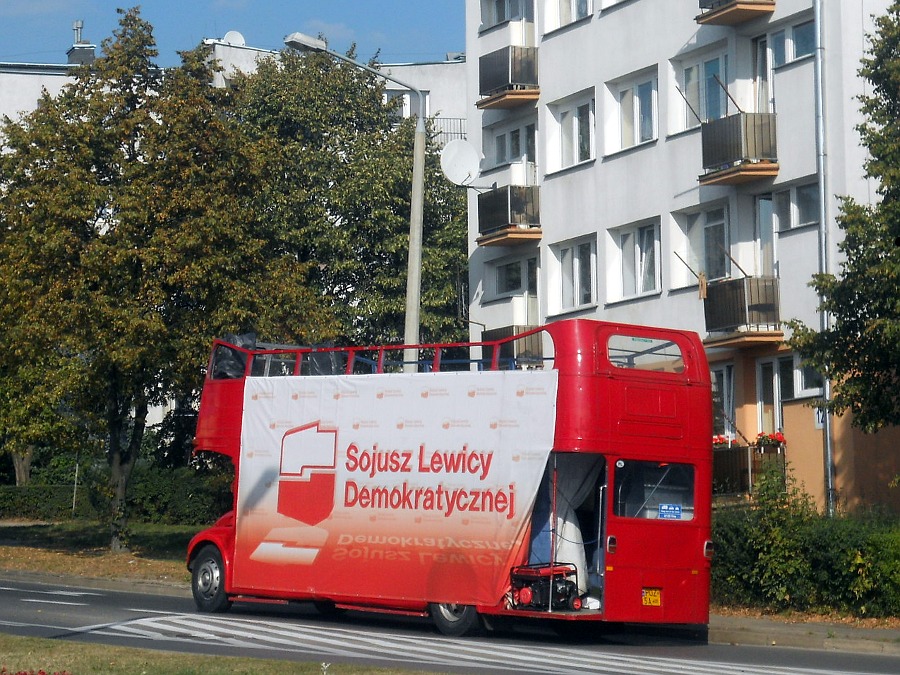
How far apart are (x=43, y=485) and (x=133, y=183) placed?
24.5 metres

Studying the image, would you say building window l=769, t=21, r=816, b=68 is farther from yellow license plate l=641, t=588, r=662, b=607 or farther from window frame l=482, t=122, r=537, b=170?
yellow license plate l=641, t=588, r=662, b=607

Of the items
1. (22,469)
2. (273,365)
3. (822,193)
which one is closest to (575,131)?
(822,193)

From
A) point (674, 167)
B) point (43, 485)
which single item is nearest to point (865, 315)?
point (674, 167)

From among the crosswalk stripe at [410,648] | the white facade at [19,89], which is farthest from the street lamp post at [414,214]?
the white facade at [19,89]

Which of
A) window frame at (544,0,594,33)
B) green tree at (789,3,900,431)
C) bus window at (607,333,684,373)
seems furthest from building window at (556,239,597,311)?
bus window at (607,333,684,373)

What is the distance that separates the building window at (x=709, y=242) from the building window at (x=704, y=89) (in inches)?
81.1

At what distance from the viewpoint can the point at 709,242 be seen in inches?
1257

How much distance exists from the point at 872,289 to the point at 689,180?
1209 cm

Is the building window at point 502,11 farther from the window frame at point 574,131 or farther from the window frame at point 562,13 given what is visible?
the window frame at point 574,131

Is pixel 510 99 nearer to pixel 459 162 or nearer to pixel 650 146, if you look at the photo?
pixel 459 162

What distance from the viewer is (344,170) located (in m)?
46.7

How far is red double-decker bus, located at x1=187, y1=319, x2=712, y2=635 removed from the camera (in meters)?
17.6

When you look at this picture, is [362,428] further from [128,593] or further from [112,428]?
[112,428]

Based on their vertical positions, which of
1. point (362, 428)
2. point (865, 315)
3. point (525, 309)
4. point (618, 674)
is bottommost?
point (618, 674)
